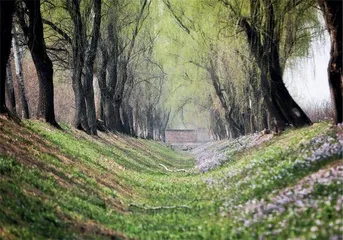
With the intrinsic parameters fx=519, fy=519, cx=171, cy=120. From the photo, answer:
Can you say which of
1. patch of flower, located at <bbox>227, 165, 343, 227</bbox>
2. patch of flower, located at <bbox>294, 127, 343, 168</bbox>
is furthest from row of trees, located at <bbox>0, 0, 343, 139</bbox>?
patch of flower, located at <bbox>227, 165, 343, 227</bbox>

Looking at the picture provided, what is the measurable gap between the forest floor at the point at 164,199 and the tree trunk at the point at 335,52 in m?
1.10

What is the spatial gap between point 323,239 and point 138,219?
563cm

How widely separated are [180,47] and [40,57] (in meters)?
25.1

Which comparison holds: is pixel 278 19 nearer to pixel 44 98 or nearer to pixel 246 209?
pixel 44 98

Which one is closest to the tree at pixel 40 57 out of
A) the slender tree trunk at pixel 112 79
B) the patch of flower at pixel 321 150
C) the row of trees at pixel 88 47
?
the row of trees at pixel 88 47

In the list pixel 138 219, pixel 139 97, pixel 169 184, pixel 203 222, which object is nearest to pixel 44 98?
pixel 169 184

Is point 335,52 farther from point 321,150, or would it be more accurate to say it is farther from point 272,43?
point 272,43

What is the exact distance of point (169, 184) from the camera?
60.5 ft

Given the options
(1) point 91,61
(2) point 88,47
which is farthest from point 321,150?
(1) point 91,61

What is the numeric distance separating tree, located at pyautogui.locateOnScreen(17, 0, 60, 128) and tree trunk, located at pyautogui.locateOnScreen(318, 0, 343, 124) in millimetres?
9783

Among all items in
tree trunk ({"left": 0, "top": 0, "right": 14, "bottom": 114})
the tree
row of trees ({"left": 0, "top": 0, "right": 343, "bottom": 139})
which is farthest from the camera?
the tree

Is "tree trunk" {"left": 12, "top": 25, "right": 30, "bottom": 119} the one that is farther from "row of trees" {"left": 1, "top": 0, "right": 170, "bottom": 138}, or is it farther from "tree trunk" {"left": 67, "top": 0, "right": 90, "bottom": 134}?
"tree trunk" {"left": 67, "top": 0, "right": 90, "bottom": 134}

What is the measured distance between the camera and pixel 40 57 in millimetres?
20812

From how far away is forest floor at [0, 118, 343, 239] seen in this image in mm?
7340
